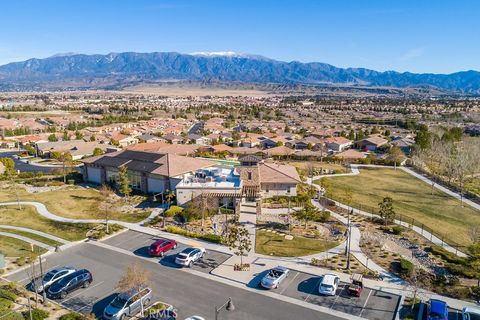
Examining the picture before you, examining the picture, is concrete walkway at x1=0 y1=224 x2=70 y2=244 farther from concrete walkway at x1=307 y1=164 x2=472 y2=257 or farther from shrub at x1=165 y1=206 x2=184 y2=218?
concrete walkway at x1=307 y1=164 x2=472 y2=257

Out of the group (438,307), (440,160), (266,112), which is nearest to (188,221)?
(438,307)

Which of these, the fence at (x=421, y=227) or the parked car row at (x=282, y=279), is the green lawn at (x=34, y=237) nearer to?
the parked car row at (x=282, y=279)

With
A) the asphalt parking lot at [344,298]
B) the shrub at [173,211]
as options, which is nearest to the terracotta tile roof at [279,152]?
the shrub at [173,211]

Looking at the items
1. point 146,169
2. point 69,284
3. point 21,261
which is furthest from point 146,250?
point 146,169

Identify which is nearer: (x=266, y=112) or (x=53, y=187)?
(x=53, y=187)

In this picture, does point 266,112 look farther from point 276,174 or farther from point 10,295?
point 10,295

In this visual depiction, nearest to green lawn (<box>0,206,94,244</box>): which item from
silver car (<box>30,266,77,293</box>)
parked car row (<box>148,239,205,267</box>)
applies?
silver car (<box>30,266,77,293</box>)

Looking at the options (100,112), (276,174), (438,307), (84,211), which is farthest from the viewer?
(100,112)

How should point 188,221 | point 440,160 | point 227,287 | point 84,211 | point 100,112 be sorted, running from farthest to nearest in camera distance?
point 100,112, point 440,160, point 84,211, point 188,221, point 227,287
